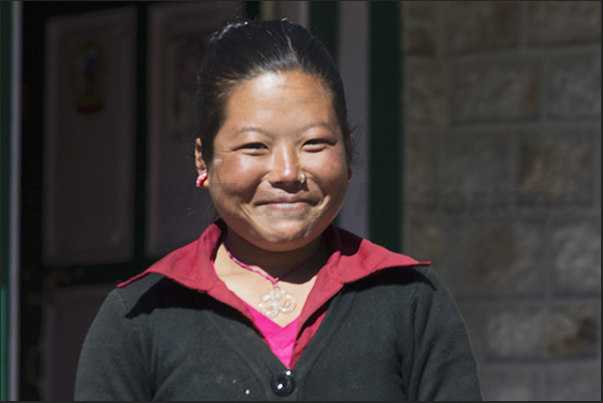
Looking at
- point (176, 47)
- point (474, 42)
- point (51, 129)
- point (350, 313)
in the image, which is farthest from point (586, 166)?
point (51, 129)

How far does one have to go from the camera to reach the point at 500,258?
12.6 ft

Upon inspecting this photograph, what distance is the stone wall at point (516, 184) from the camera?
380 cm

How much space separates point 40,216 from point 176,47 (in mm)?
1210

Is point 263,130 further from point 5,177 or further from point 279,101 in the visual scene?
point 5,177

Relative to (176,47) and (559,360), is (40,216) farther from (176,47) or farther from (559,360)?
(559,360)

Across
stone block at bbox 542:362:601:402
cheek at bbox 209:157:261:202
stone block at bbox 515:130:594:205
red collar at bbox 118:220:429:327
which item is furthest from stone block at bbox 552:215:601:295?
cheek at bbox 209:157:261:202

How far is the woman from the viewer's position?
156 centimetres

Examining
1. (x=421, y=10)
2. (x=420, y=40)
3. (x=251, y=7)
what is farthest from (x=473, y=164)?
(x=251, y=7)

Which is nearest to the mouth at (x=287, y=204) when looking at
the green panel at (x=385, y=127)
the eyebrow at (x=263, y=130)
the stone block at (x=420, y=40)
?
the eyebrow at (x=263, y=130)

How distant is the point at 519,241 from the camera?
383 cm

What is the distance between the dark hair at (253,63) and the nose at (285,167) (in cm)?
15

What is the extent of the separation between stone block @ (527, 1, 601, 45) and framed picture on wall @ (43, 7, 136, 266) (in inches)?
78.8

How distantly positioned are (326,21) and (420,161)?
80 centimetres

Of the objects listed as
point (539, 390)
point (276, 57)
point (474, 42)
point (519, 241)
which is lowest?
point (539, 390)
